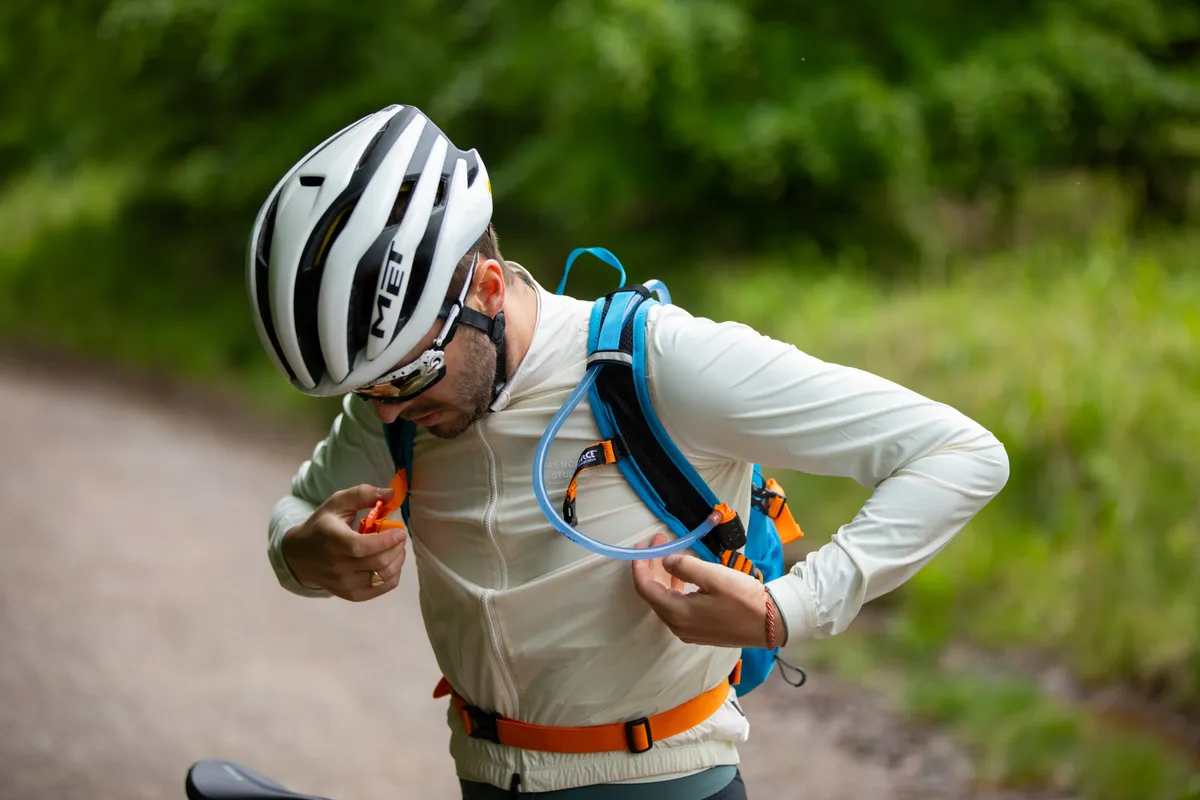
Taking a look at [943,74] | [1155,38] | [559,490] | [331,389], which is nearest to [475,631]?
[559,490]

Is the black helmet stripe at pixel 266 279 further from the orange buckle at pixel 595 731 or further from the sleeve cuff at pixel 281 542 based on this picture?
the orange buckle at pixel 595 731

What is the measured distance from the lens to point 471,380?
1895mm

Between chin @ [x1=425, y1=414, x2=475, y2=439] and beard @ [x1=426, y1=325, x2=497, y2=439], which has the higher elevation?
beard @ [x1=426, y1=325, x2=497, y2=439]

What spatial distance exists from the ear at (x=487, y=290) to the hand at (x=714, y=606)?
0.48 m

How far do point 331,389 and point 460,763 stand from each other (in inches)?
26.8

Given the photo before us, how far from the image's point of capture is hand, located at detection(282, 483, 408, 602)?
→ 77.0 inches

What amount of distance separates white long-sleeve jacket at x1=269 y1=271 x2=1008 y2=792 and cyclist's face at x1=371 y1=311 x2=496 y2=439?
0.04 meters

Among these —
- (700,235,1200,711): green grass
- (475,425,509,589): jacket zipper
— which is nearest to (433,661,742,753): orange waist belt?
(475,425,509,589): jacket zipper

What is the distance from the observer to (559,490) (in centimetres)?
190

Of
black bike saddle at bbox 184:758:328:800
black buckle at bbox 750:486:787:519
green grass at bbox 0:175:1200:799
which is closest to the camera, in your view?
black buckle at bbox 750:486:787:519

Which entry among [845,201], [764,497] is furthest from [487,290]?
[845,201]

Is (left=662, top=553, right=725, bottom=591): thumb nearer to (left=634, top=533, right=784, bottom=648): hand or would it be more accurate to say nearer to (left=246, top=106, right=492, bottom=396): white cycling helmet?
(left=634, top=533, right=784, bottom=648): hand

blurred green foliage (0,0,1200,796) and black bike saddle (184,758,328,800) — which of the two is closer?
black bike saddle (184,758,328,800)

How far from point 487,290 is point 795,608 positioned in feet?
2.21
